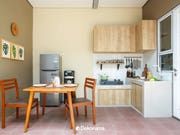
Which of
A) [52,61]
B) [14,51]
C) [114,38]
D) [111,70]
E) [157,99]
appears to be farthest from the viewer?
[111,70]

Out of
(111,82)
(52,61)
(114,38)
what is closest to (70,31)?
(52,61)

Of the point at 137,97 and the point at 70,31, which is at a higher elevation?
the point at 70,31

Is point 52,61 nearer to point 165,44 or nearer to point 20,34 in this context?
point 20,34

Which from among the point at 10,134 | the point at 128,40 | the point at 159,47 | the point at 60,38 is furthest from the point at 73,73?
the point at 10,134

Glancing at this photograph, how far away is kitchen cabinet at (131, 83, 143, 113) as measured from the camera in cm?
447

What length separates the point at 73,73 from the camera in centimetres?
578

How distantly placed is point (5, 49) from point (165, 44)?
3.39m

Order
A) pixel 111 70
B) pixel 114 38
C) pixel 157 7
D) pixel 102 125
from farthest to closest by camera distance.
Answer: pixel 111 70, pixel 114 38, pixel 157 7, pixel 102 125

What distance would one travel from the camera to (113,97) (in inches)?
216

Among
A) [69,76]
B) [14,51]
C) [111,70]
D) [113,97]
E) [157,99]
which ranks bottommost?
[113,97]

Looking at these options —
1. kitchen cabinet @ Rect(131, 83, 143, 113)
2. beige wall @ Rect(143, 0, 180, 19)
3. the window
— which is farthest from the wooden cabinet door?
beige wall @ Rect(143, 0, 180, 19)

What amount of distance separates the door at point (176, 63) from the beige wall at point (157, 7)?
0.65 feet

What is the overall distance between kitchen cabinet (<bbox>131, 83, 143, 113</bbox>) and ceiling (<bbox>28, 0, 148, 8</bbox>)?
228cm

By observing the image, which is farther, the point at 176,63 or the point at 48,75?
the point at 48,75
